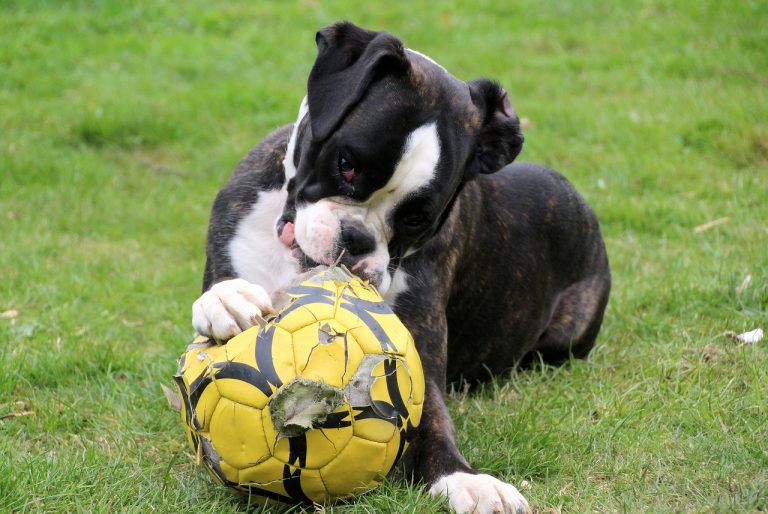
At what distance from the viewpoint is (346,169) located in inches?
137

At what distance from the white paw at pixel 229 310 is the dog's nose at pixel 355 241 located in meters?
0.40

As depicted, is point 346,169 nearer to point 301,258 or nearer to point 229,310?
point 301,258

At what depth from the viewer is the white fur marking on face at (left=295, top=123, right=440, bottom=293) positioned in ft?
11.4

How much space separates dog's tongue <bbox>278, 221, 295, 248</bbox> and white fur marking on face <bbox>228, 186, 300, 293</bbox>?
0.09 feet

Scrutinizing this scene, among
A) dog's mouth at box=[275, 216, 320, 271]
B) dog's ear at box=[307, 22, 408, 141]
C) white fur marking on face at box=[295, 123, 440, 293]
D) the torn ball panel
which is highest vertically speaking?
dog's ear at box=[307, 22, 408, 141]

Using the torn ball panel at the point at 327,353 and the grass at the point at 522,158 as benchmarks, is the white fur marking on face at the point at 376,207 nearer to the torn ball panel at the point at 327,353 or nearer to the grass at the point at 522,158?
the torn ball panel at the point at 327,353

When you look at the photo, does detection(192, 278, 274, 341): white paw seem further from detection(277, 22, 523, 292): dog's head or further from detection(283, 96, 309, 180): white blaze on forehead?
detection(283, 96, 309, 180): white blaze on forehead

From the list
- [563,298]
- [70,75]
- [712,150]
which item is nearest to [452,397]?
[563,298]

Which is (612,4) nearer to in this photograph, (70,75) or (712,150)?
(712,150)

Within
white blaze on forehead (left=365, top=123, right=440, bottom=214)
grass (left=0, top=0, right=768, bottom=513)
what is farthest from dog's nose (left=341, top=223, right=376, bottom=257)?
grass (left=0, top=0, right=768, bottom=513)

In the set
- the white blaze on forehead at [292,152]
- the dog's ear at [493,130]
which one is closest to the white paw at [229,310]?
the white blaze on forehead at [292,152]

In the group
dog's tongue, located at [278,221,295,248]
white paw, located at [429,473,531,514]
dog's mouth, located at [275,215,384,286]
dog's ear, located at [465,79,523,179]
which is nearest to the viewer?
white paw, located at [429,473,531,514]

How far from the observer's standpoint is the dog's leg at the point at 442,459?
10.1 ft

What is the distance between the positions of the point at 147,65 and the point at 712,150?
17.5 feet
